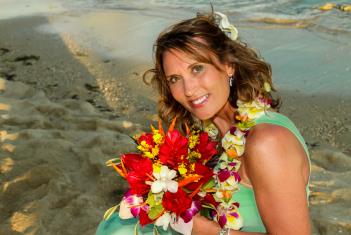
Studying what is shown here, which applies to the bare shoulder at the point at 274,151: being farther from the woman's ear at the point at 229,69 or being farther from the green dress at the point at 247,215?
the woman's ear at the point at 229,69

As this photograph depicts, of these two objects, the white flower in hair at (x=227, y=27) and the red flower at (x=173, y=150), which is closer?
the red flower at (x=173, y=150)

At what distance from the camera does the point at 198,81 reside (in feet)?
8.25

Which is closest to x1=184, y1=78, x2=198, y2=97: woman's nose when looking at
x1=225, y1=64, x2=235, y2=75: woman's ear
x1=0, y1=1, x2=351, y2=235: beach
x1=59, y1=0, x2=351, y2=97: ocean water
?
x1=225, y1=64, x2=235, y2=75: woman's ear

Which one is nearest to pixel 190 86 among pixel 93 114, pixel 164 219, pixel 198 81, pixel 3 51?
pixel 198 81

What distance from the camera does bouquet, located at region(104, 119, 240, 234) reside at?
2.22m

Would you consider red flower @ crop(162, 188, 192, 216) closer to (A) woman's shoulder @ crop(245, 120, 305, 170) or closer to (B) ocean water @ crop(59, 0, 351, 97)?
(A) woman's shoulder @ crop(245, 120, 305, 170)

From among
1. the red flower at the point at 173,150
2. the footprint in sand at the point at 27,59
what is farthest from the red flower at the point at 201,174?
the footprint in sand at the point at 27,59

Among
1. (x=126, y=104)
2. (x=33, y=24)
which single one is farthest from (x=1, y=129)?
(x=33, y=24)

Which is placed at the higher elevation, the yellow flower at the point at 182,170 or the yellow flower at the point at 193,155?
the yellow flower at the point at 182,170

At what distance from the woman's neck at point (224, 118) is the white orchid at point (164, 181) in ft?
2.21

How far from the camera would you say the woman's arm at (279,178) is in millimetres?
2098

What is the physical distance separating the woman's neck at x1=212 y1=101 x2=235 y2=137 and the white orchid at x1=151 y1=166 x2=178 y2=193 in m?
0.67

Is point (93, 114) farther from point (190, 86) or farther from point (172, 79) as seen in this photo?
point (190, 86)

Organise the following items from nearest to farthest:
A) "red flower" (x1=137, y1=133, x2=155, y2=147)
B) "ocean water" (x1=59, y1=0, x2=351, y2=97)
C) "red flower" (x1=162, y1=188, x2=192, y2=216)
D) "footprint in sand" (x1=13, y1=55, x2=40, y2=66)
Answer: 1. "red flower" (x1=162, y1=188, x2=192, y2=216)
2. "red flower" (x1=137, y1=133, x2=155, y2=147)
3. "ocean water" (x1=59, y1=0, x2=351, y2=97)
4. "footprint in sand" (x1=13, y1=55, x2=40, y2=66)
